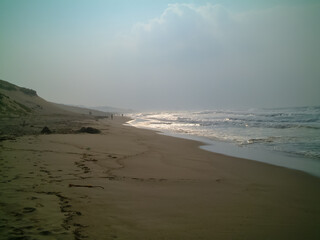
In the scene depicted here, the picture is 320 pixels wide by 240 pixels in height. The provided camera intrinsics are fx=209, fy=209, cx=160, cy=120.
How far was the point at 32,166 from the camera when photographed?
5.18 metres

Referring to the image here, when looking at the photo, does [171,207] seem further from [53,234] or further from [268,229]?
[53,234]

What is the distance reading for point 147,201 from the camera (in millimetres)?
3668

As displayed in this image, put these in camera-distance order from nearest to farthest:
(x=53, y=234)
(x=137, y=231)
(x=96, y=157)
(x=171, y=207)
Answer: (x=53, y=234)
(x=137, y=231)
(x=171, y=207)
(x=96, y=157)

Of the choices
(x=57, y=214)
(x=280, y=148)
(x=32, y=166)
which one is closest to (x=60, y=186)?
(x=57, y=214)

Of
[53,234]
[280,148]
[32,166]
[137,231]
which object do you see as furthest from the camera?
[280,148]

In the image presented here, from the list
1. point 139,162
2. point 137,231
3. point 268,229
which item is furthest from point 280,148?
point 137,231

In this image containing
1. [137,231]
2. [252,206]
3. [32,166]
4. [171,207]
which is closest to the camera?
[137,231]

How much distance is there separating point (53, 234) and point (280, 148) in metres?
10.7

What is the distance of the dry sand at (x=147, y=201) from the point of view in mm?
2648

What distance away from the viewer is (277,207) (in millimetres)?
3723

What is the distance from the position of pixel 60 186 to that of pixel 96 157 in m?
3.16

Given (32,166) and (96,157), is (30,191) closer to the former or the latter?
(32,166)

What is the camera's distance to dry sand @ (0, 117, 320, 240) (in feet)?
8.69

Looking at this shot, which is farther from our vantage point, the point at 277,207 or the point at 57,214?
the point at 277,207
